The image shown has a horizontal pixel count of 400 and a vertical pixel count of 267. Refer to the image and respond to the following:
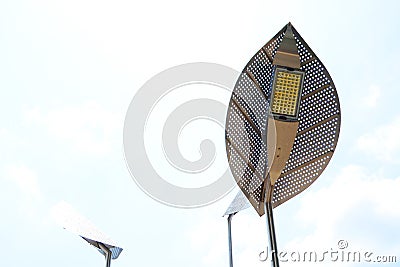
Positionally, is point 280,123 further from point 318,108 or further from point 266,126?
point 318,108

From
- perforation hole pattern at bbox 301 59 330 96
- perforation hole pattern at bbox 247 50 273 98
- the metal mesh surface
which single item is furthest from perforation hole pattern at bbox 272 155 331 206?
the metal mesh surface

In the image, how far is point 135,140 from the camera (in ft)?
10.8

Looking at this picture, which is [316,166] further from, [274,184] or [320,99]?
[320,99]

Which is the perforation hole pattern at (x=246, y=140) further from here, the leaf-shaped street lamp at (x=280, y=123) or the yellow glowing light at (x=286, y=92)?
the yellow glowing light at (x=286, y=92)

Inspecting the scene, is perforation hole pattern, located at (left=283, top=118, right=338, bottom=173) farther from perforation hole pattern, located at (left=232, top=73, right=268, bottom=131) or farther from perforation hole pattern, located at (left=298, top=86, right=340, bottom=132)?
perforation hole pattern, located at (left=232, top=73, right=268, bottom=131)

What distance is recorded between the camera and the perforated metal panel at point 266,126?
9.07 feet

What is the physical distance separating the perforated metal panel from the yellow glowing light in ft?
0.17

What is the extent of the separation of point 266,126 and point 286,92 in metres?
0.31

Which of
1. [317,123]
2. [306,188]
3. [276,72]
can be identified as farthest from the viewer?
[306,188]

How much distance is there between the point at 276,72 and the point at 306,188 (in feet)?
3.64

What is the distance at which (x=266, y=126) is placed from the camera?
286cm

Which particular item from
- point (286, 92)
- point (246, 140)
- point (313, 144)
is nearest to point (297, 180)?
point (313, 144)

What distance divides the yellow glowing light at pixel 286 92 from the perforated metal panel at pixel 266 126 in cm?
5

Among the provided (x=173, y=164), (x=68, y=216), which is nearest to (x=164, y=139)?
(x=173, y=164)
